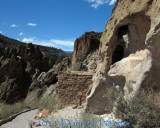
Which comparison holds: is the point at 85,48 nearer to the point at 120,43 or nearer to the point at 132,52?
the point at 120,43

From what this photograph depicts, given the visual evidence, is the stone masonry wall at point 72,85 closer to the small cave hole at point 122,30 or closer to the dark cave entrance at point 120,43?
the dark cave entrance at point 120,43

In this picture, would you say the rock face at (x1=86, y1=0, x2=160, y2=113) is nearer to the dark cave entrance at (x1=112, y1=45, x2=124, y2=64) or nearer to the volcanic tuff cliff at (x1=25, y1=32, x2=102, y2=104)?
the dark cave entrance at (x1=112, y1=45, x2=124, y2=64)

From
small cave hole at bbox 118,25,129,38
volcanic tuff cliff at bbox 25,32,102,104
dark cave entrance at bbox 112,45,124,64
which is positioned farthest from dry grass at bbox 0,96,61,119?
small cave hole at bbox 118,25,129,38

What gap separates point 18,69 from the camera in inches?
780

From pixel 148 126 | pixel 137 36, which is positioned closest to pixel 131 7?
pixel 137 36

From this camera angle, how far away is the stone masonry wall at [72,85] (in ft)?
25.0

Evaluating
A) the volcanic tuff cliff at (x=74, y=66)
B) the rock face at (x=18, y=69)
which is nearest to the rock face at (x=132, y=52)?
the volcanic tuff cliff at (x=74, y=66)

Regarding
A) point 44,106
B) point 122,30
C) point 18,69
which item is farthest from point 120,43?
point 18,69

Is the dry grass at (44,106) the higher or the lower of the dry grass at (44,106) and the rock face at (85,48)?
the lower

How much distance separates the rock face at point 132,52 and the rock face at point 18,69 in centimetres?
1471

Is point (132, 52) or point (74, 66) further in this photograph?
point (74, 66)

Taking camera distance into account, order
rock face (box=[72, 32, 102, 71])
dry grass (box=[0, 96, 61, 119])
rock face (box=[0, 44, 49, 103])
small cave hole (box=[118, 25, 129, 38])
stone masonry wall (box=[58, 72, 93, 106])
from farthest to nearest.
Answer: rock face (box=[72, 32, 102, 71]) < rock face (box=[0, 44, 49, 103]) < dry grass (box=[0, 96, 61, 119]) < stone masonry wall (box=[58, 72, 93, 106]) < small cave hole (box=[118, 25, 129, 38])

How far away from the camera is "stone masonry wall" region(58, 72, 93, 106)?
25.0ft

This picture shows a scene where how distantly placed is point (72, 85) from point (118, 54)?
3034mm
